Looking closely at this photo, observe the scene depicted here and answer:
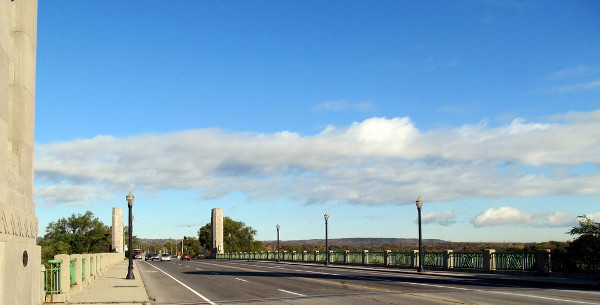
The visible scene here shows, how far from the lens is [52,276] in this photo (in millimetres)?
20125

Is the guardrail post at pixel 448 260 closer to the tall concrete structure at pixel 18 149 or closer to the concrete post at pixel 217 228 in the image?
the tall concrete structure at pixel 18 149

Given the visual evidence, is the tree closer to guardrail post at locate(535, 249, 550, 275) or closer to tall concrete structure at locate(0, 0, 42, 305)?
guardrail post at locate(535, 249, 550, 275)

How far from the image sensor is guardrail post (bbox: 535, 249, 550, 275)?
32750 mm

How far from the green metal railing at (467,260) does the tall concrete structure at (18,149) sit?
101 ft

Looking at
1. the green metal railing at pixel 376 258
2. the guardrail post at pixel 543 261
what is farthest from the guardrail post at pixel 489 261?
the green metal railing at pixel 376 258

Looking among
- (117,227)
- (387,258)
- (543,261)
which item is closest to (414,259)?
(387,258)

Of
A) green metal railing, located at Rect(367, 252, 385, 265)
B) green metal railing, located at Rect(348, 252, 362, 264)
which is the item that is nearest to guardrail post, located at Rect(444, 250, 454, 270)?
green metal railing, located at Rect(367, 252, 385, 265)

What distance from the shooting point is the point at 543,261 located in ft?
108

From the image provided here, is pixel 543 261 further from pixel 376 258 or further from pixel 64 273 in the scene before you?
pixel 64 273

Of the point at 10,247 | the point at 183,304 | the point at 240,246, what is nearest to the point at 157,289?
the point at 183,304

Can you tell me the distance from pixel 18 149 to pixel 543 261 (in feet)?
93.3

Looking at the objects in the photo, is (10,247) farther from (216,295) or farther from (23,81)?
(216,295)

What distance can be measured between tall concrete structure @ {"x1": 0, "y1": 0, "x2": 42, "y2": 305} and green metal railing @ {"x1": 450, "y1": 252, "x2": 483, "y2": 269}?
3072 cm

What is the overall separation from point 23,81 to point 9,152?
1444 mm
